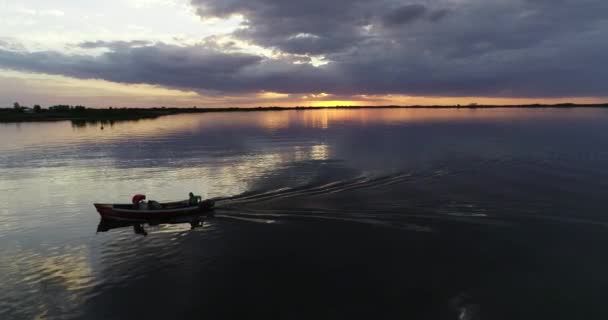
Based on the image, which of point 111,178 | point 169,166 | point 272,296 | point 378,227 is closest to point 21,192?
point 111,178

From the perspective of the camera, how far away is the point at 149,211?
3153 cm

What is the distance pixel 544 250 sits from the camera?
2409 centimetres

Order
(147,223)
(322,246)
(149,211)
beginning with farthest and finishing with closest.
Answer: (147,223)
(149,211)
(322,246)

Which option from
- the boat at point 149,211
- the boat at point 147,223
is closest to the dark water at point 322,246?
the boat at point 147,223

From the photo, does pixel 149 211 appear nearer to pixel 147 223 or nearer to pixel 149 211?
pixel 149 211

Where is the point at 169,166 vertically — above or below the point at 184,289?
above

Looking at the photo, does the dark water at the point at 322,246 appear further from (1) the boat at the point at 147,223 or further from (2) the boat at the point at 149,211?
(2) the boat at the point at 149,211

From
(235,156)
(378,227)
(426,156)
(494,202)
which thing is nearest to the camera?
(378,227)

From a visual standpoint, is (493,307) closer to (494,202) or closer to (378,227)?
(378,227)

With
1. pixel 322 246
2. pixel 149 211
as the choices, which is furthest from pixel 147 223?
pixel 322 246

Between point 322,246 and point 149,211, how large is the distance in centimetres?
1640

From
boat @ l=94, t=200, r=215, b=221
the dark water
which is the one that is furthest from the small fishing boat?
the dark water

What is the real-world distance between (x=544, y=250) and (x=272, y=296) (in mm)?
18800

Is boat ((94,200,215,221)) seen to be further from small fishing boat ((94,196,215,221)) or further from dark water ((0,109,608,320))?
dark water ((0,109,608,320))
